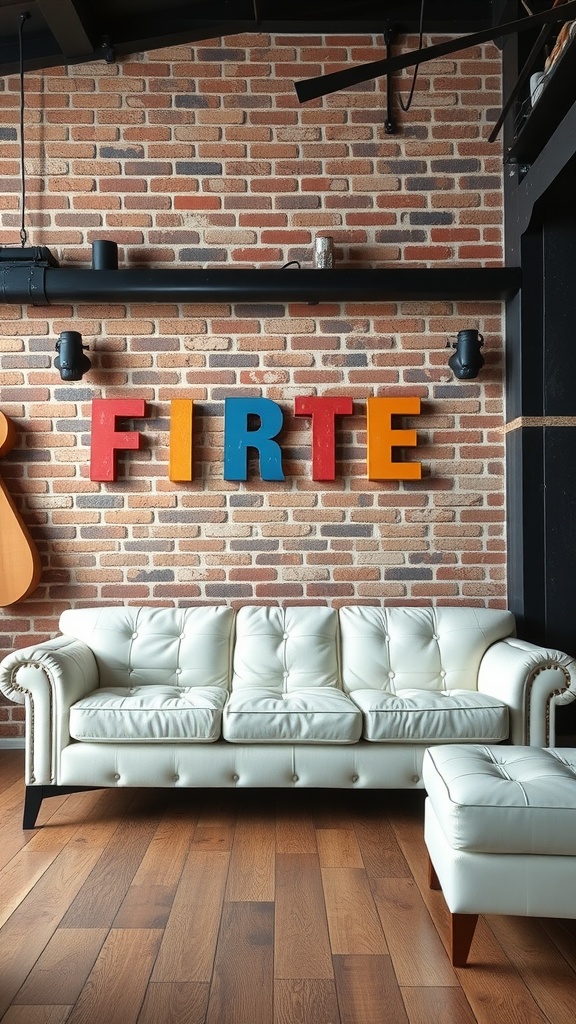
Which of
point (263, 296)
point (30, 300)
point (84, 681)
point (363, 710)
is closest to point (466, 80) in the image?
point (263, 296)

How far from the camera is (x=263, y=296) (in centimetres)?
397

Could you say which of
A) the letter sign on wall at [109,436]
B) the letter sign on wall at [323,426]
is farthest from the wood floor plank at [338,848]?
the letter sign on wall at [109,436]

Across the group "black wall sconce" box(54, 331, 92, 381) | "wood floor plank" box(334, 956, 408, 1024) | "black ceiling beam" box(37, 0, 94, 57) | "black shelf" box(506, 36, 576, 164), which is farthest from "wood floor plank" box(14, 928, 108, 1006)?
"black ceiling beam" box(37, 0, 94, 57)

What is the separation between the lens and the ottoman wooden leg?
6.84ft

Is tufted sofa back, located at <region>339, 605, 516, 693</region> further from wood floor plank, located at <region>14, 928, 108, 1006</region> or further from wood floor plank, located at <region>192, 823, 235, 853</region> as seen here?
wood floor plank, located at <region>14, 928, 108, 1006</region>

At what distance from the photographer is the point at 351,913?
2391mm

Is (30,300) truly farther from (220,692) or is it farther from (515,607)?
(515,607)

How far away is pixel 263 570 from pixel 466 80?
8.79 feet

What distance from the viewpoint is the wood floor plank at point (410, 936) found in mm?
2051

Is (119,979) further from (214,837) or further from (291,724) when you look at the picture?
(291,724)

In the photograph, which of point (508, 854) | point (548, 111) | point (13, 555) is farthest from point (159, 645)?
point (548, 111)

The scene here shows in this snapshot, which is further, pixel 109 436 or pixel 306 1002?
pixel 109 436

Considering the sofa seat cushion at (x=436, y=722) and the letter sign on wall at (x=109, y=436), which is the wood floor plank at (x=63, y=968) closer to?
the sofa seat cushion at (x=436, y=722)

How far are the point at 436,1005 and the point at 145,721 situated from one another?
60.3 inches
